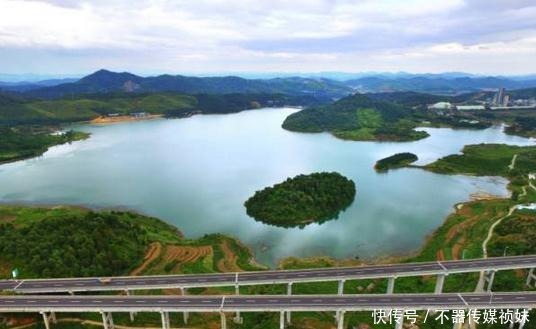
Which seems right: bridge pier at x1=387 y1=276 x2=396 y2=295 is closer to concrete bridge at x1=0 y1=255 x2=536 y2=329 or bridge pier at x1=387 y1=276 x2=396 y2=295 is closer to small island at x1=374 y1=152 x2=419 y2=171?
concrete bridge at x1=0 y1=255 x2=536 y2=329

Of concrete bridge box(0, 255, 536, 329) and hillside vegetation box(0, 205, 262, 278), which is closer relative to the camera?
concrete bridge box(0, 255, 536, 329)

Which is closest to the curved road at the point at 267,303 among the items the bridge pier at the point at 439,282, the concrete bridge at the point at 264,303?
the concrete bridge at the point at 264,303

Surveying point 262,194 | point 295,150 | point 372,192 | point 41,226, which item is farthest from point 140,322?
point 295,150

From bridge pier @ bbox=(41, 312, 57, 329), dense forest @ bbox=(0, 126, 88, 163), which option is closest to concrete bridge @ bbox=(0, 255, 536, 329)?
bridge pier @ bbox=(41, 312, 57, 329)

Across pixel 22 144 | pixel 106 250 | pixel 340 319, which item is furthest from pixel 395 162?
pixel 22 144

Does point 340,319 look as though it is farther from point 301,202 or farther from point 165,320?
point 301,202

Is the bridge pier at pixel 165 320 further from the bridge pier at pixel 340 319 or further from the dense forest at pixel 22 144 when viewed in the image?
the dense forest at pixel 22 144
